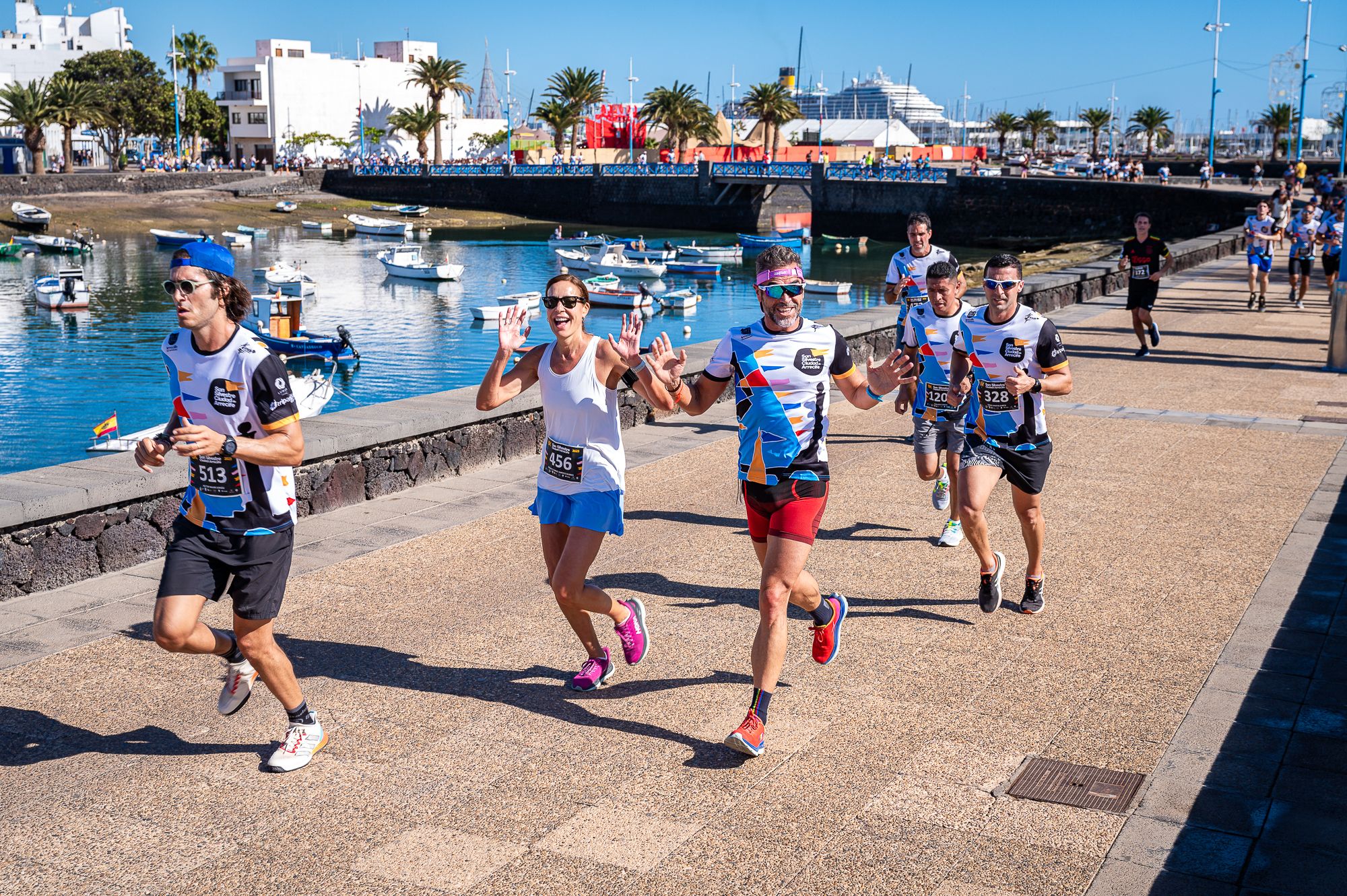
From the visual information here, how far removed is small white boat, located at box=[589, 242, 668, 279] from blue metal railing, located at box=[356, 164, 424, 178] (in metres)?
45.7

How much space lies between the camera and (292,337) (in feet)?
122

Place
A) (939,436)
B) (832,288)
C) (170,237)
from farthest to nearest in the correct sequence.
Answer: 1. (170,237)
2. (832,288)
3. (939,436)

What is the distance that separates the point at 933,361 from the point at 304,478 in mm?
4614

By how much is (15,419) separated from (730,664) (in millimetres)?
27554

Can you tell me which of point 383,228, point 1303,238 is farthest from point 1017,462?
point 383,228

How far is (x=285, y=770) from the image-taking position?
17.1 feet

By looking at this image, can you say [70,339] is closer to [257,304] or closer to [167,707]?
[257,304]

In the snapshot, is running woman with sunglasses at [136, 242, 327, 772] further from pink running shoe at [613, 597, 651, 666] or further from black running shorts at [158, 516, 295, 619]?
pink running shoe at [613, 597, 651, 666]

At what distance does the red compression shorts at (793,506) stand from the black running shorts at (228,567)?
203 cm

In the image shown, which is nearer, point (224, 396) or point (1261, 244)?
point (224, 396)

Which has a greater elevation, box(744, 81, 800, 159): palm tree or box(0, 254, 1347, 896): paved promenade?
box(744, 81, 800, 159): palm tree

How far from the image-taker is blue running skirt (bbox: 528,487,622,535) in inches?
229

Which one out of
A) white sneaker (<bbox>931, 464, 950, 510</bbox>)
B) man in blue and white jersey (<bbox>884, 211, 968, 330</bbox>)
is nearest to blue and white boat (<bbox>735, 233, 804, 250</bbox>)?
man in blue and white jersey (<bbox>884, 211, 968, 330</bbox>)

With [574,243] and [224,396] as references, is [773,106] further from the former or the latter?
[224,396]
